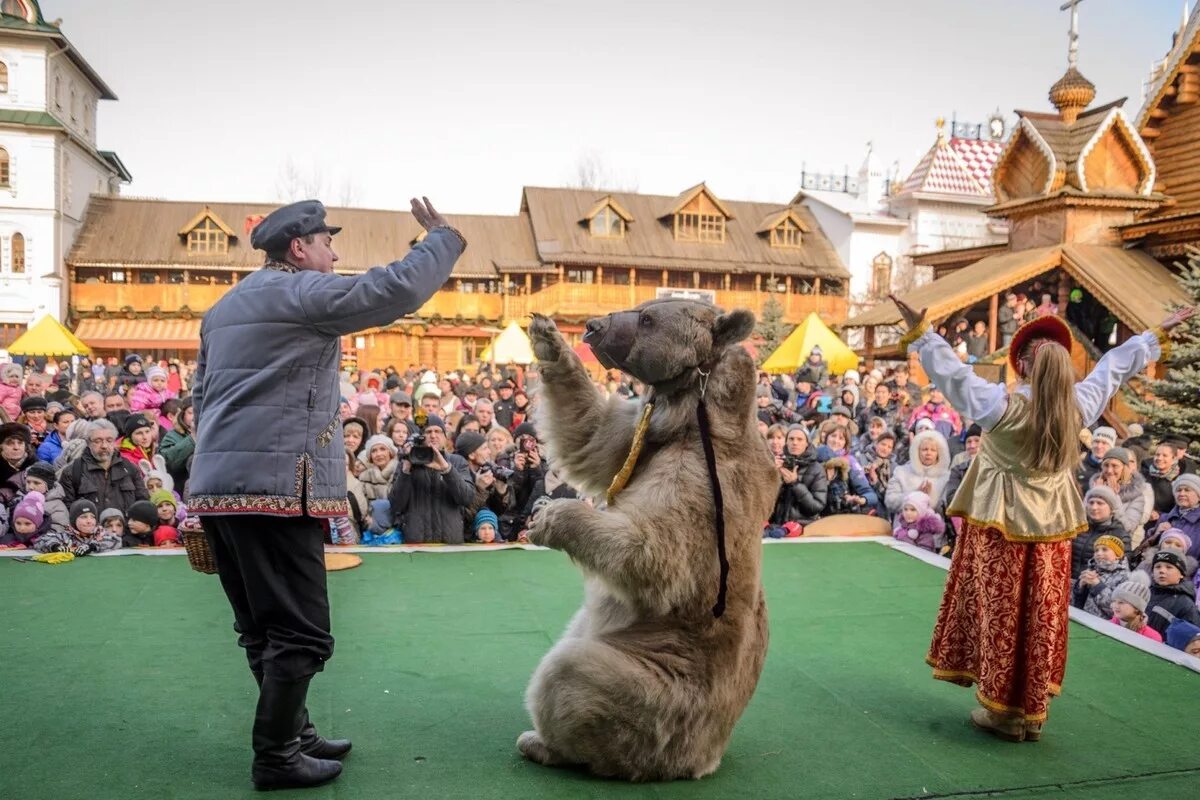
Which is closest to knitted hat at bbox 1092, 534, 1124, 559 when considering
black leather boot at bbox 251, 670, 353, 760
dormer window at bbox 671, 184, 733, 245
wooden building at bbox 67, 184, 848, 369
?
black leather boot at bbox 251, 670, 353, 760

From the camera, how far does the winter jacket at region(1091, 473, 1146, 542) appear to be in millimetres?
7590

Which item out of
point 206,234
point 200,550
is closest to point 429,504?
point 200,550

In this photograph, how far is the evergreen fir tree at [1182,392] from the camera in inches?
428

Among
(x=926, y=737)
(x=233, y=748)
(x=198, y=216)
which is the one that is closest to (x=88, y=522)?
(x=233, y=748)

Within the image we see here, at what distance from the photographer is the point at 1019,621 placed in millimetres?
4273

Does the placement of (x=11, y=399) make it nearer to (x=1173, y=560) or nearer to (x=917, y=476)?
(x=917, y=476)

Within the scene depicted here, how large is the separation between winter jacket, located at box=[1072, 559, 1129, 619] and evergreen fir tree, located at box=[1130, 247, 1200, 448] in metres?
5.67

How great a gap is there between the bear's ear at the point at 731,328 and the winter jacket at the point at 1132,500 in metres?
5.43

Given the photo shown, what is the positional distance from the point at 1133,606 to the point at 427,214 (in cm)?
510

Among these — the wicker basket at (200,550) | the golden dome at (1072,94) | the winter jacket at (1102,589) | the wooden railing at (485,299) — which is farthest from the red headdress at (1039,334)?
the wooden railing at (485,299)

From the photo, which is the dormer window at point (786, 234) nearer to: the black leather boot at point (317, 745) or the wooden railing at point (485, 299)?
the wooden railing at point (485, 299)

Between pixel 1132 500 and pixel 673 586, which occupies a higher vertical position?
pixel 673 586

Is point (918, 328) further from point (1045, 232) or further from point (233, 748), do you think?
point (1045, 232)

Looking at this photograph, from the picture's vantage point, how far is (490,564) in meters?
7.04
